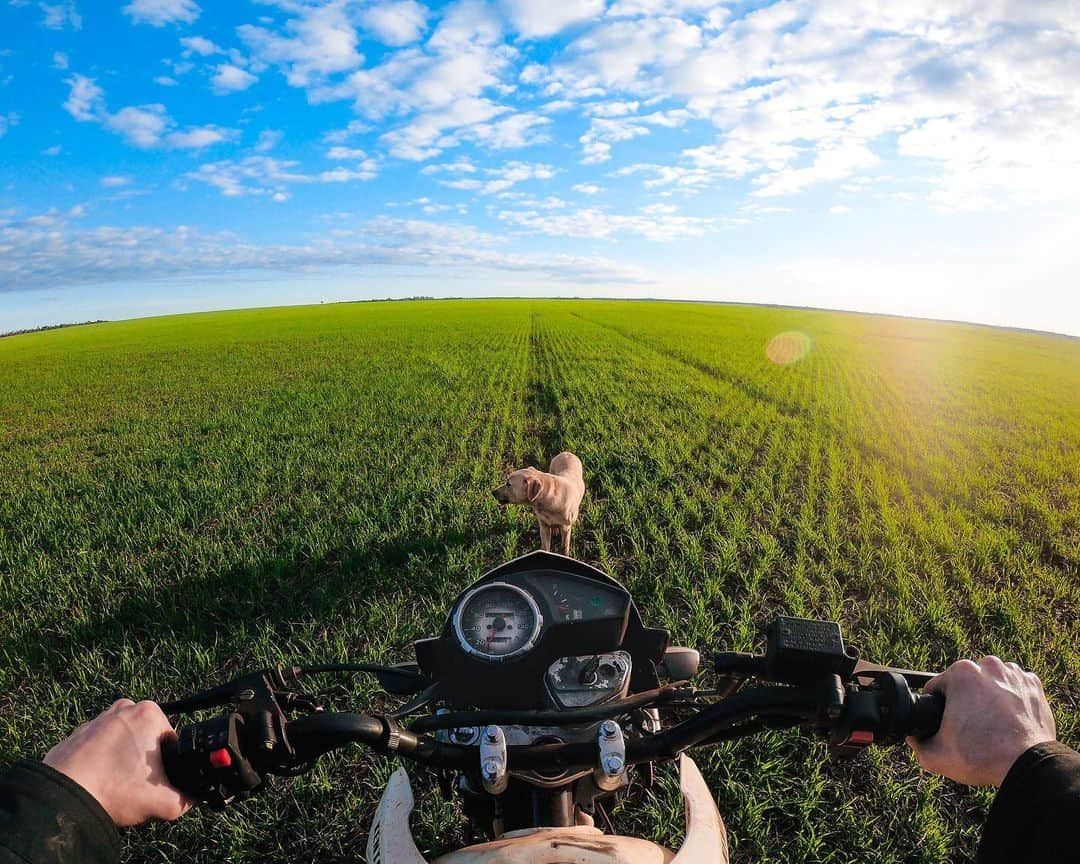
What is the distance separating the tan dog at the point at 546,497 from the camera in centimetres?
576

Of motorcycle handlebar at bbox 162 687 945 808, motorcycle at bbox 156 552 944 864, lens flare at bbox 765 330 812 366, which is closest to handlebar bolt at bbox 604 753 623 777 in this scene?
motorcycle at bbox 156 552 944 864

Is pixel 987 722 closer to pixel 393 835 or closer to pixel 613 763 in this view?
pixel 613 763

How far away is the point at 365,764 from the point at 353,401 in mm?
12305

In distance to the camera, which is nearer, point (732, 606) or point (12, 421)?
point (732, 606)

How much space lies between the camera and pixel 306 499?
24.6 ft

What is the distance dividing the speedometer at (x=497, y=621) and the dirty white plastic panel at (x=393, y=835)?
376 mm

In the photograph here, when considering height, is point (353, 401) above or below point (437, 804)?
above

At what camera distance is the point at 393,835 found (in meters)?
1.18

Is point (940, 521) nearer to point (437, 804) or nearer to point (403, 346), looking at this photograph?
point (437, 804)

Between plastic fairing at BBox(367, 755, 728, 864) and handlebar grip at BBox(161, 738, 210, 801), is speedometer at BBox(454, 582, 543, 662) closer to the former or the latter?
plastic fairing at BBox(367, 755, 728, 864)

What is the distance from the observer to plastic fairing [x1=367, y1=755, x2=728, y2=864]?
3.23 ft

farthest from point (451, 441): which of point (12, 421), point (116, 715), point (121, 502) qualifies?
point (12, 421)

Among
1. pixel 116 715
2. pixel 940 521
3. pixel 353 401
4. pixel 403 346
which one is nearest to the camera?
pixel 116 715

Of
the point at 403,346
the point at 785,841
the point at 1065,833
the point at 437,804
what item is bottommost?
the point at 785,841
